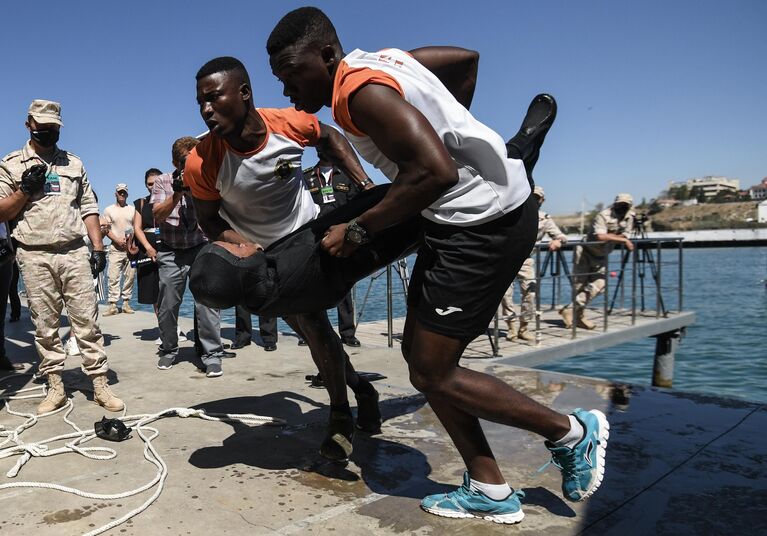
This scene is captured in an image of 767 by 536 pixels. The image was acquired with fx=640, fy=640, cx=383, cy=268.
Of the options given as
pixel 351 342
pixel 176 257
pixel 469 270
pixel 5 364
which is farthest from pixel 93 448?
pixel 351 342

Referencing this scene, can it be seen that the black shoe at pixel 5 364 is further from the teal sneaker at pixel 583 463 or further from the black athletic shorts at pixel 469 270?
the teal sneaker at pixel 583 463

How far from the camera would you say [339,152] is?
3629mm

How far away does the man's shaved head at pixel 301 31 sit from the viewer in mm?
2369

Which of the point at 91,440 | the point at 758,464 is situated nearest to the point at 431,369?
the point at 758,464

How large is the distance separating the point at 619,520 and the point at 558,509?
241 millimetres

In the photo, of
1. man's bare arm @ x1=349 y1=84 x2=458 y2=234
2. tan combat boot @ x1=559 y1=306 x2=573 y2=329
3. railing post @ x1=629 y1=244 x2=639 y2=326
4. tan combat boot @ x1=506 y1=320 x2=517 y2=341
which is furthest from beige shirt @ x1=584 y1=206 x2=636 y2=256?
man's bare arm @ x1=349 y1=84 x2=458 y2=234

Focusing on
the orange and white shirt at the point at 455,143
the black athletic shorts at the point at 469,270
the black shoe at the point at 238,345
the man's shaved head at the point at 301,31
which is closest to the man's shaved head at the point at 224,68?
the man's shaved head at the point at 301,31

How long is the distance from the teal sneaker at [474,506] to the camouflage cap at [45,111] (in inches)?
136

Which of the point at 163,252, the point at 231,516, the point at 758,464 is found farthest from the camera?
the point at 163,252

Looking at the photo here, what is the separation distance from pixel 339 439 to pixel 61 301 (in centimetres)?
252

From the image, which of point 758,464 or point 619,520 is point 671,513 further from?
point 758,464

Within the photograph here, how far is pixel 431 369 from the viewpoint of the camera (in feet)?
7.88

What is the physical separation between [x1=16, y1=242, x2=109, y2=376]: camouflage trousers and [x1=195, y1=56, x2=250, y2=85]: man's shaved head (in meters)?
1.98

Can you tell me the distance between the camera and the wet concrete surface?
2.51 meters
